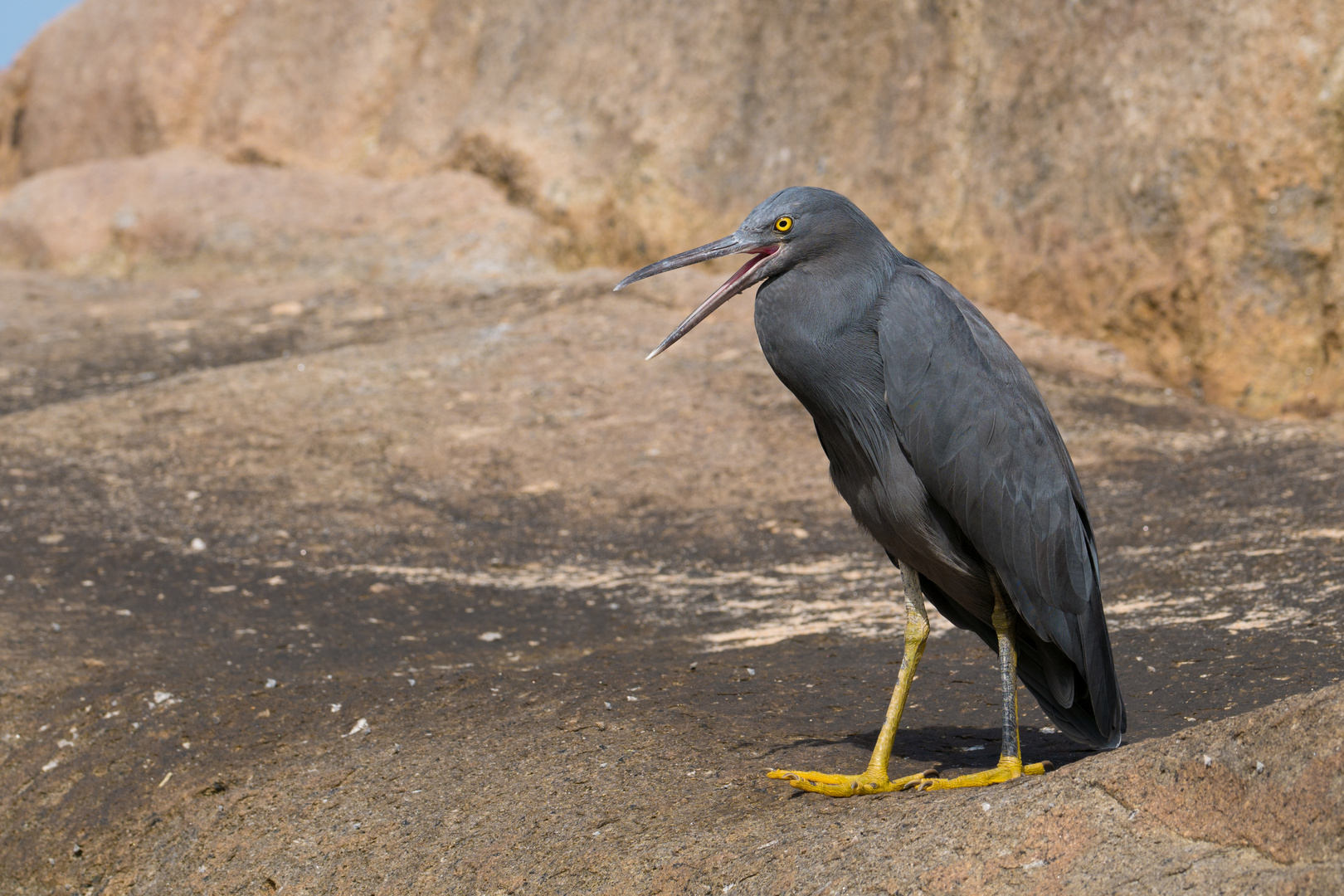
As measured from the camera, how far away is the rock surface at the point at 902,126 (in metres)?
7.98

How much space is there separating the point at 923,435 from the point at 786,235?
2.10 feet

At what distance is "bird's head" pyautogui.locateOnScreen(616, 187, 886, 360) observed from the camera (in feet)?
10.9

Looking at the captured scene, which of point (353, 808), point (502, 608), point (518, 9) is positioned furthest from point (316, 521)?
point (518, 9)

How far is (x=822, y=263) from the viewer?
332 centimetres

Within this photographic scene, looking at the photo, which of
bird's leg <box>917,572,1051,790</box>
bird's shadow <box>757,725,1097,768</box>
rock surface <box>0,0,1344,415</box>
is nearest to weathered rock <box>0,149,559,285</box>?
rock surface <box>0,0,1344,415</box>

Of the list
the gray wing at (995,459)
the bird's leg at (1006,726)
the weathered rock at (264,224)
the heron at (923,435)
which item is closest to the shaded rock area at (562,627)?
the bird's leg at (1006,726)

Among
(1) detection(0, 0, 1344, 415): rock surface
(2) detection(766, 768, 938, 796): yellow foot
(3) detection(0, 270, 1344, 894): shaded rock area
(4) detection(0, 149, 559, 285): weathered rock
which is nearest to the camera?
(3) detection(0, 270, 1344, 894): shaded rock area

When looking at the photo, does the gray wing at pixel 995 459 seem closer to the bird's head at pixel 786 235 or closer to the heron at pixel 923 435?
the heron at pixel 923 435

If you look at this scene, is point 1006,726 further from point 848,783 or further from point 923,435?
point 923,435

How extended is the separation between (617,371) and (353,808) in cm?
506

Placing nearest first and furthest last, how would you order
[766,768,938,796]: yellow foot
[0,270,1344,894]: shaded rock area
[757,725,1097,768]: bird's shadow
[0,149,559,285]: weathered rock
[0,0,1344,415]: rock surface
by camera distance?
[0,270,1344,894]: shaded rock area < [766,768,938,796]: yellow foot < [757,725,1097,768]: bird's shadow < [0,0,1344,415]: rock surface < [0,149,559,285]: weathered rock

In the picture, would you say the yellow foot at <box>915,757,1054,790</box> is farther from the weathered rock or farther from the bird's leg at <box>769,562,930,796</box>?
the weathered rock

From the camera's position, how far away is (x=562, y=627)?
550 cm

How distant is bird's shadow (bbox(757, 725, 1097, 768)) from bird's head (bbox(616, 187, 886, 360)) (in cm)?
131
